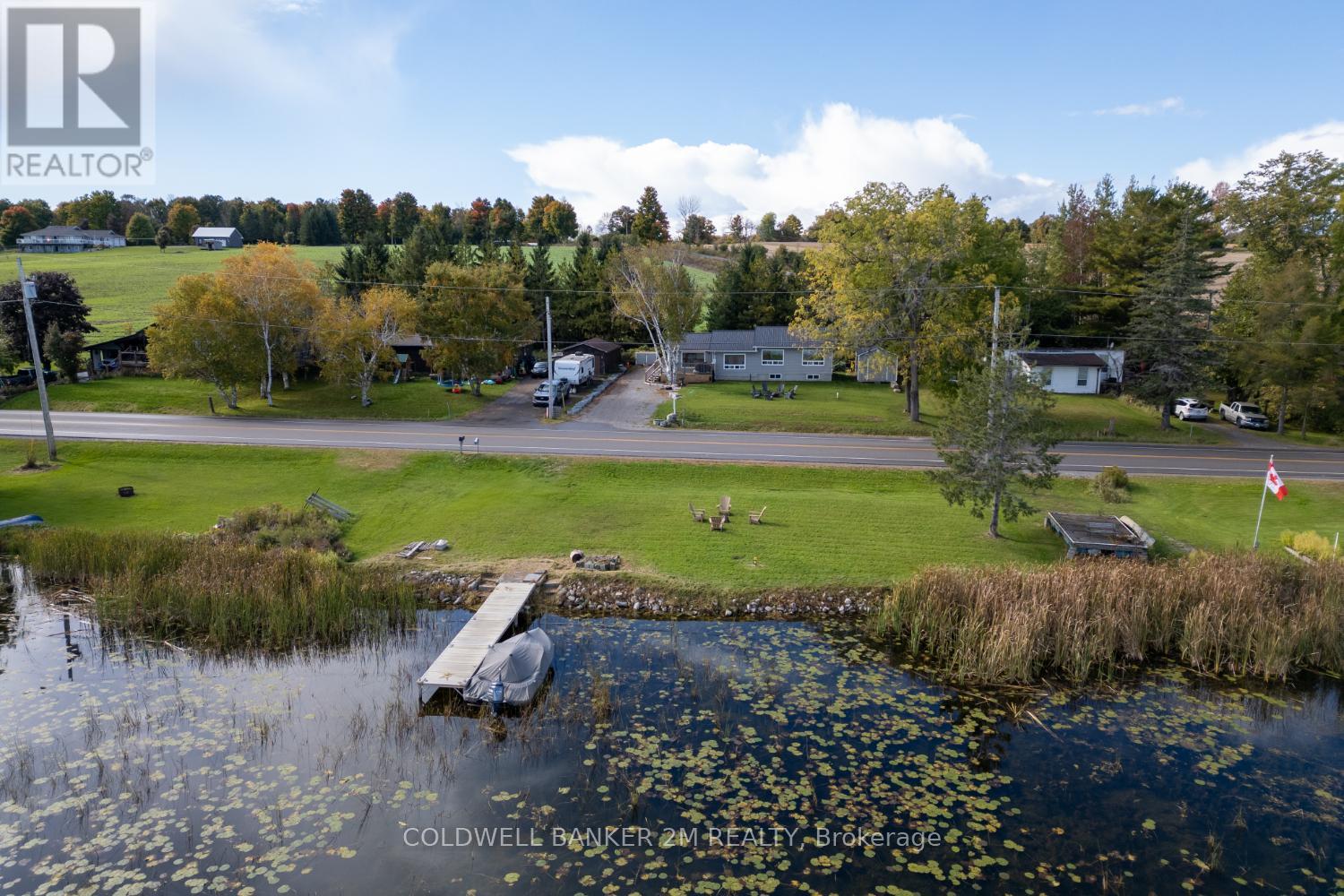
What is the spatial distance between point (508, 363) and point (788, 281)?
29.6 metres

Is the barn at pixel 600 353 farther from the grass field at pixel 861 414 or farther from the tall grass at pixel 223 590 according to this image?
the tall grass at pixel 223 590

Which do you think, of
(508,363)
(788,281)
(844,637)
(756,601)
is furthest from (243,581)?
(788,281)

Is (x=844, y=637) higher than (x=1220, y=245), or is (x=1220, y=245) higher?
(x=1220, y=245)

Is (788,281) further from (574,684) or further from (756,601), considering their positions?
(574,684)

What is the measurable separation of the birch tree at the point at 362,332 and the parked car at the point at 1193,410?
47225 mm

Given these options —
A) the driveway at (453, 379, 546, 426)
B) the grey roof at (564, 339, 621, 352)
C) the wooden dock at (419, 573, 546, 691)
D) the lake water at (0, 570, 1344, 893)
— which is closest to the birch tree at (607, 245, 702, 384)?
the grey roof at (564, 339, 621, 352)

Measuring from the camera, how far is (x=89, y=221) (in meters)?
128

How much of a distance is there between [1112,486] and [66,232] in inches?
5422

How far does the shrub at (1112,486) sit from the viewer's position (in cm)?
3156

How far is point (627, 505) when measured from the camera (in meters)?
30.5

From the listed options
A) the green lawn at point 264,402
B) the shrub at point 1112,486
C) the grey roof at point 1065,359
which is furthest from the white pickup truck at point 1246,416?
the green lawn at point 264,402

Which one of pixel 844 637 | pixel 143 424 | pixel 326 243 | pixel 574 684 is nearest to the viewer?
pixel 574 684

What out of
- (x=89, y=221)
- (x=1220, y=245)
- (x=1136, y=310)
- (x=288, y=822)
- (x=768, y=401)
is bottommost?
(x=288, y=822)

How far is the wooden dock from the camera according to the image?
59.7 feet
